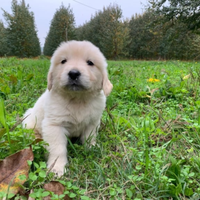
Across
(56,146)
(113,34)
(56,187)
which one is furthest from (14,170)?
(113,34)

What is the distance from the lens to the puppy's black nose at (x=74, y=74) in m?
1.92

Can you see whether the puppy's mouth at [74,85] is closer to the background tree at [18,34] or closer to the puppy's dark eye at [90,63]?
the puppy's dark eye at [90,63]

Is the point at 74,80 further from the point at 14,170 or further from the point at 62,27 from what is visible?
the point at 62,27

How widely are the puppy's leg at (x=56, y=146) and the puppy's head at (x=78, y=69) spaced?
41 cm

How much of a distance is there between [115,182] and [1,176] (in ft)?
2.57

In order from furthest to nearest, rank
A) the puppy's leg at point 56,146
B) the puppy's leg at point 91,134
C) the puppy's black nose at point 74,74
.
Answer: the puppy's leg at point 91,134
the puppy's black nose at point 74,74
the puppy's leg at point 56,146

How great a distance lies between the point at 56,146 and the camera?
1826mm

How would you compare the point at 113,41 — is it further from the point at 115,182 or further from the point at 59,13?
the point at 115,182

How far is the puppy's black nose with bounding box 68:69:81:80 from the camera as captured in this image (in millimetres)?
1920

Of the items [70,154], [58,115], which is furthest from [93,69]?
[70,154]

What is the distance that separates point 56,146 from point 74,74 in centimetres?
68

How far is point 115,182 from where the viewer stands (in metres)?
1.51

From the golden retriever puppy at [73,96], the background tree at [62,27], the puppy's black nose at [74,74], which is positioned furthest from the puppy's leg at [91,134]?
the background tree at [62,27]

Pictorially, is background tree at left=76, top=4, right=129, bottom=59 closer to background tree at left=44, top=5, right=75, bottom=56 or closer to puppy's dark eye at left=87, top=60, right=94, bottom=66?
background tree at left=44, top=5, right=75, bottom=56
